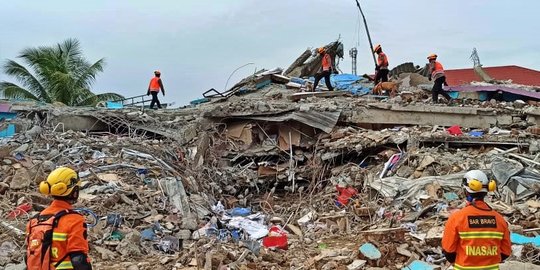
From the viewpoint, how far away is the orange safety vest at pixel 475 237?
11.2ft

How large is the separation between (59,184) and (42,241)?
341mm

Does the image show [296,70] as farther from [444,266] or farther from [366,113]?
[444,266]

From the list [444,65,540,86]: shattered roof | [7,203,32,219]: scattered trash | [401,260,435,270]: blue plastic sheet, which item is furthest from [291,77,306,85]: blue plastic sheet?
[401,260,435,270]: blue plastic sheet

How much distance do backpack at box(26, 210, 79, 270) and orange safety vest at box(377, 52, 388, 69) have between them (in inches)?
404

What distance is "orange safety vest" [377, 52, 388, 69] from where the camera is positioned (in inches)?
490

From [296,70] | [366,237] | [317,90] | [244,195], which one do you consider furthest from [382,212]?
[296,70]

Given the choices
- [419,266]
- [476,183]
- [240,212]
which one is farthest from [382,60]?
[476,183]

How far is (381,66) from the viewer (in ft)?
41.8

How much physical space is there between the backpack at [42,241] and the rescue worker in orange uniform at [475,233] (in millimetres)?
2405

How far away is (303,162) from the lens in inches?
444

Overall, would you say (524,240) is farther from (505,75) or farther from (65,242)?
(505,75)

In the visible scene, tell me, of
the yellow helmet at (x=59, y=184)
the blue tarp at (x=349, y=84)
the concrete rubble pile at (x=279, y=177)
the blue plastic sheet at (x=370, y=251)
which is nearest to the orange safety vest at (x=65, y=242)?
the yellow helmet at (x=59, y=184)

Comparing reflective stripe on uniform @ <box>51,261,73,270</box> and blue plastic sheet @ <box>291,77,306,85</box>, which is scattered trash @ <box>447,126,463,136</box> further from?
reflective stripe on uniform @ <box>51,261,73,270</box>

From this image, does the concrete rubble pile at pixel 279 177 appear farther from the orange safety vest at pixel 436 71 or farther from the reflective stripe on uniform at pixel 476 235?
the reflective stripe on uniform at pixel 476 235
